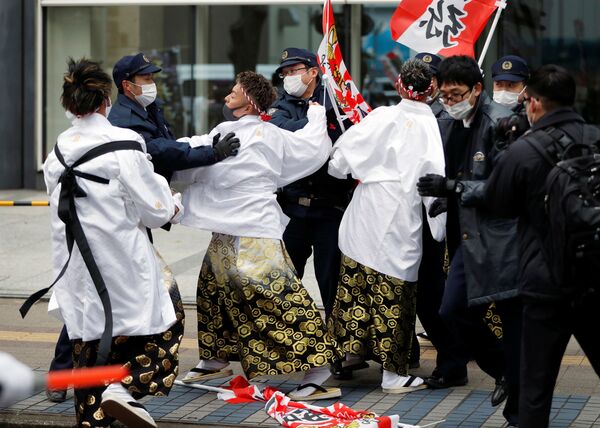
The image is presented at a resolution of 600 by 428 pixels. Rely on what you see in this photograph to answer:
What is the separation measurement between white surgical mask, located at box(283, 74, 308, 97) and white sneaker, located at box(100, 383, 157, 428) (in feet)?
7.41

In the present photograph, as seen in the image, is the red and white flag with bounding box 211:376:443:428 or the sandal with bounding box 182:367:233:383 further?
the sandal with bounding box 182:367:233:383

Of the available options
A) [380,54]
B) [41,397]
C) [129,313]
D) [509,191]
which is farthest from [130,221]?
[380,54]

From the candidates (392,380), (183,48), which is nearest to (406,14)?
(392,380)

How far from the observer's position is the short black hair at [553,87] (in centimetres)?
508

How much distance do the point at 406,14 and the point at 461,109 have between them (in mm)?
1866

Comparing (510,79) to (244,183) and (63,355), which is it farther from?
(63,355)

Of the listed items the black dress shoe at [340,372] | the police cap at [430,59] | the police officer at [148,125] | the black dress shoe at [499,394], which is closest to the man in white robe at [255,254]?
the police officer at [148,125]

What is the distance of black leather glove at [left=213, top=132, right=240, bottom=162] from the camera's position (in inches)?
257

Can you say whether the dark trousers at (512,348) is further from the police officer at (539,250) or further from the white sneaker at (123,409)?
the white sneaker at (123,409)

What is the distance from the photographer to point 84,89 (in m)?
5.88

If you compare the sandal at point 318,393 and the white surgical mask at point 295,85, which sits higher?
the white surgical mask at point 295,85

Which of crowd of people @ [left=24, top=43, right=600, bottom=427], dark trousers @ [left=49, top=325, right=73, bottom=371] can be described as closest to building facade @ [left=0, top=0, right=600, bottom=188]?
crowd of people @ [left=24, top=43, right=600, bottom=427]

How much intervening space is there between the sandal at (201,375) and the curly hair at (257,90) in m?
1.46

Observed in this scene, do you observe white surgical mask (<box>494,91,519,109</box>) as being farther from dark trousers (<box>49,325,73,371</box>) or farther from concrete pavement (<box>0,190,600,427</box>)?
dark trousers (<box>49,325,73,371</box>)
